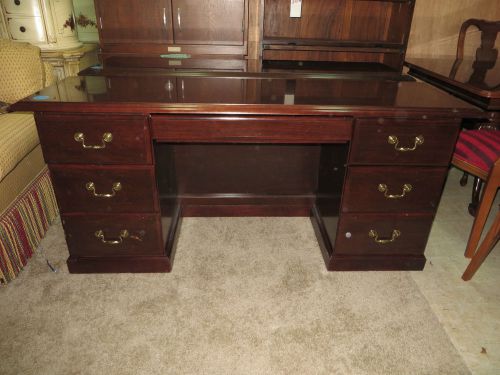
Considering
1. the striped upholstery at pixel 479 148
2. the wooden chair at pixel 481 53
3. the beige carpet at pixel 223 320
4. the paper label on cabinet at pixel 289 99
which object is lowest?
the beige carpet at pixel 223 320

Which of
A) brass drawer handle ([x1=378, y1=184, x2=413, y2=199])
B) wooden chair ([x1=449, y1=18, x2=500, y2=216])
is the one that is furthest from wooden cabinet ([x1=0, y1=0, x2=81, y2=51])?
wooden chair ([x1=449, y1=18, x2=500, y2=216])

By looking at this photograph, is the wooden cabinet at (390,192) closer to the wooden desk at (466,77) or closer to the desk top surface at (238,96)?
the desk top surface at (238,96)

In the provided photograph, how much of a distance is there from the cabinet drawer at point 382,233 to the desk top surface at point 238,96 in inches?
21.0

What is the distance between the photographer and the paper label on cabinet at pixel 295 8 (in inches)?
87.2

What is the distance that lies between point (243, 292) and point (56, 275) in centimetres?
96

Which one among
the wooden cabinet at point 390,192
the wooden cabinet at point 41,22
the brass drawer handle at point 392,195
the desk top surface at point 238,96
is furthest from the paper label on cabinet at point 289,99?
the wooden cabinet at point 41,22

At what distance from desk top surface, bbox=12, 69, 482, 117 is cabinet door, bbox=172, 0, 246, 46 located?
345 mm

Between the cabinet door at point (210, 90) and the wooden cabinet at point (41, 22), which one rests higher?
the wooden cabinet at point (41, 22)

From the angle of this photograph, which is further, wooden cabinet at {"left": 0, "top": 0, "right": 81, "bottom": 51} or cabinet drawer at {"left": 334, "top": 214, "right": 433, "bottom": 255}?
wooden cabinet at {"left": 0, "top": 0, "right": 81, "bottom": 51}

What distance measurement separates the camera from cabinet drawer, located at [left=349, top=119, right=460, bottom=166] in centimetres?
155

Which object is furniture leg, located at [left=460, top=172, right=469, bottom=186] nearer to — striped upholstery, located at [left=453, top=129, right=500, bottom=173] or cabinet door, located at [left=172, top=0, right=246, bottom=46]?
striped upholstery, located at [left=453, top=129, right=500, bottom=173]

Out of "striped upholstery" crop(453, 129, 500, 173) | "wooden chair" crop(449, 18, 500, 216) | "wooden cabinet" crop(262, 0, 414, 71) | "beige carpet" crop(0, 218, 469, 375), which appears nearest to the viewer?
"beige carpet" crop(0, 218, 469, 375)

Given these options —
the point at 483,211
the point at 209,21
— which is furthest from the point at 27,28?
the point at 483,211

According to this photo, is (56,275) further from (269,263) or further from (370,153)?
(370,153)
